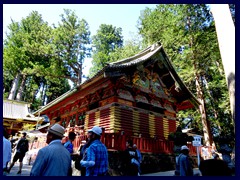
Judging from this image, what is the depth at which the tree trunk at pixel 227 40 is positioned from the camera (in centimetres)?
596

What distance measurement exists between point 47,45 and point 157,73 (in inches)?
760

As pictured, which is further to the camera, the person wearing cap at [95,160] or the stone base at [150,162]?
the stone base at [150,162]

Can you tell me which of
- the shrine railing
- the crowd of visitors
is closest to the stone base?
the shrine railing

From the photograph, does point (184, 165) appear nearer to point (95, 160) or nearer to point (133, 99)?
point (95, 160)

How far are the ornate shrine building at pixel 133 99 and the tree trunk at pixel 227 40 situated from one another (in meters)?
4.60

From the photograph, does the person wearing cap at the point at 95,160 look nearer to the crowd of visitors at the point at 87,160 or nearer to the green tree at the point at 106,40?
the crowd of visitors at the point at 87,160

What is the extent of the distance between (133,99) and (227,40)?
6.13 meters

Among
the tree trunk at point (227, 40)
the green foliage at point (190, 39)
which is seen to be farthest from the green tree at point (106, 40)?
the tree trunk at point (227, 40)

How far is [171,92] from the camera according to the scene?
1427 cm

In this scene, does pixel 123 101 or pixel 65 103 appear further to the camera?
pixel 65 103

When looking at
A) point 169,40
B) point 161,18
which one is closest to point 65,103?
point 169,40

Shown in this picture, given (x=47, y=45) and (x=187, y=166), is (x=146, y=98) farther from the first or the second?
(x=47, y=45)

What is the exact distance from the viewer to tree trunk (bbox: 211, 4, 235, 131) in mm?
5955

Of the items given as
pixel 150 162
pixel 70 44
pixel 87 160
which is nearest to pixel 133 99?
pixel 150 162
